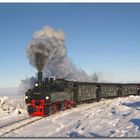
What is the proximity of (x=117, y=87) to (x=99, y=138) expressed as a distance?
41.1 m

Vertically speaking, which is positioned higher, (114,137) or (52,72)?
(52,72)

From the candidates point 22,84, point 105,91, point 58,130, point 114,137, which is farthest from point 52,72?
point 114,137

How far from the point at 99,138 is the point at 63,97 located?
14527 millimetres

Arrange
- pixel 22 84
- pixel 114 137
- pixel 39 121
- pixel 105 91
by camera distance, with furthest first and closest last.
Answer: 1. pixel 22 84
2. pixel 105 91
3. pixel 39 121
4. pixel 114 137

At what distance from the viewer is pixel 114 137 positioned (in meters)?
13.7

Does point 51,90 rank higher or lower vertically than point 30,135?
higher

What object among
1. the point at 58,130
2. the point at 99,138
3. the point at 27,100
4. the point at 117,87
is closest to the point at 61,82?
the point at 27,100

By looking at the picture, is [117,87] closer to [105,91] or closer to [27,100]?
[105,91]

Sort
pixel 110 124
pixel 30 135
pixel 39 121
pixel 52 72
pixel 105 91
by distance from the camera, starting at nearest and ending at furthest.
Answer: pixel 30 135 → pixel 110 124 → pixel 39 121 → pixel 105 91 → pixel 52 72

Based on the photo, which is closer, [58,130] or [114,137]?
[114,137]

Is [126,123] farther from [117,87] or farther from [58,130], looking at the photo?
[117,87]

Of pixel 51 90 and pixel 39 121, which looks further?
pixel 51 90

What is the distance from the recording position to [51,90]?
1062 inches

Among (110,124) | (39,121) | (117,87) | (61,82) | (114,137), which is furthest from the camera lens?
(117,87)
